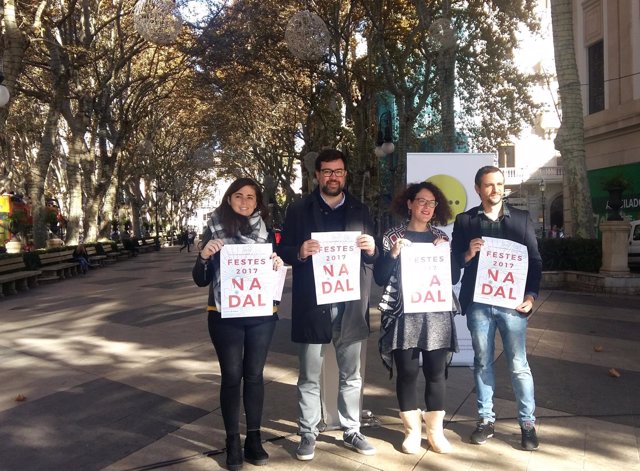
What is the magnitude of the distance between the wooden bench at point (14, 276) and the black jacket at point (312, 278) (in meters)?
11.8

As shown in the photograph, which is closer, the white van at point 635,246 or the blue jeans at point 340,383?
the blue jeans at point 340,383

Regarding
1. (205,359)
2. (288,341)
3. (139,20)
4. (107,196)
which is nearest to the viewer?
(205,359)

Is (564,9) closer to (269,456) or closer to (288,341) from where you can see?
(288,341)

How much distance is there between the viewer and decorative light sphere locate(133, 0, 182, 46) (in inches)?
413

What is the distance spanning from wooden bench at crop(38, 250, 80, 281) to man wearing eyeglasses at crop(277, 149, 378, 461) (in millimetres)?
15309

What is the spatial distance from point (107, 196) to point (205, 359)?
77.4ft

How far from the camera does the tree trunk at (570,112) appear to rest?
12375 mm

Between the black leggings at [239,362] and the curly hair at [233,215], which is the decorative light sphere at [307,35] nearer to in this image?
the curly hair at [233,215]

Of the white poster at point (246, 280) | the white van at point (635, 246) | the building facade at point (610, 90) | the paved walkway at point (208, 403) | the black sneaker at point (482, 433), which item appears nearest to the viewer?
the white poster at point (246, 280)

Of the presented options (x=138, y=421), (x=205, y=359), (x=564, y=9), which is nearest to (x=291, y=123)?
(x=564, y=9)

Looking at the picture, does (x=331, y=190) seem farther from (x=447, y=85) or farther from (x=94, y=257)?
(x=94, y=257)

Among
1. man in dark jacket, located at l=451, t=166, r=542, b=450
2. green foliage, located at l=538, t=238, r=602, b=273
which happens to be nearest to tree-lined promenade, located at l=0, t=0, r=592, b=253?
green foliage, located at l=538, t=238, r=602, b=273

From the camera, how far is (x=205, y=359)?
648 cm

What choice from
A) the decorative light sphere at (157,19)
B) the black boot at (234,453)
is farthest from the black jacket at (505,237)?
the decorative light sphere at (157,19)
